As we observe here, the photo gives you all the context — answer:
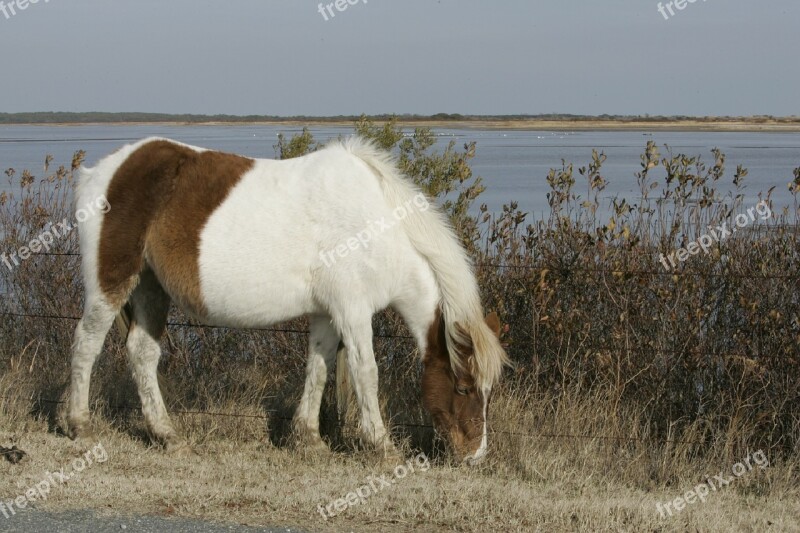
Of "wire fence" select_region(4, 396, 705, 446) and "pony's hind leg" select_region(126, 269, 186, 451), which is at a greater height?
"pony's hind leg" select_region(126, 269, 186, 451)

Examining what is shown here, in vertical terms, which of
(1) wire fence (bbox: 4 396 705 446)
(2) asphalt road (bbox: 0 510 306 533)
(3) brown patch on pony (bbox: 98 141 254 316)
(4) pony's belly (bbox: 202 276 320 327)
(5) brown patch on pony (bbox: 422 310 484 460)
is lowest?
(1) wire fence (bbox: 4 396 705 446)

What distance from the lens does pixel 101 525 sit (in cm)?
467

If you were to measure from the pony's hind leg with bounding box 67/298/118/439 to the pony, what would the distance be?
0.7 inches

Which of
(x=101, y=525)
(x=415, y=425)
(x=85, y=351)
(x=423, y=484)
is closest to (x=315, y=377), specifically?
(x=415, y=425)

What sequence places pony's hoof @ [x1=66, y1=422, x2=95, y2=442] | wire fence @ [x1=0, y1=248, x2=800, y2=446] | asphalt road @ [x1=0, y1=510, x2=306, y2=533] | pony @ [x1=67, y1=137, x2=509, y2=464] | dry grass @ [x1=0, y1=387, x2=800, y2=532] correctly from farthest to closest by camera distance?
wire fence @ [x1=0, y1=248, x2=800, y2=446]
pony's hoof @ [x1=66, y1=422, x2=95, y2=442]
pony @ [x1=67, y1=137, x2=509, y2=464]
dry grass @ [x1=0, y1=387, x2=800, y2=532]
asphalt road @ [x1=0, y1=510, x2=306, y2=533]

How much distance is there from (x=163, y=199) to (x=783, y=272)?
424cm

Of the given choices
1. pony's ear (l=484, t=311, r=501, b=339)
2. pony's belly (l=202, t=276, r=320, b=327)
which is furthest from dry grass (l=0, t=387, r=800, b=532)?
pony's belly (l=202, t=276, r=320, b=327)

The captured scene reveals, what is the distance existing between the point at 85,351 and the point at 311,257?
1.69 meters

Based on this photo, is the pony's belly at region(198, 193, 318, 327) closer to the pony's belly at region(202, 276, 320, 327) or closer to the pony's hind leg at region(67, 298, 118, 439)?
the pony's belly at region(202, 276, 320, 327)

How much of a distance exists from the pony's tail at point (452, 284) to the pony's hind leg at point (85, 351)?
197cm

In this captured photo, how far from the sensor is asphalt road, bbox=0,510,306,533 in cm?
460

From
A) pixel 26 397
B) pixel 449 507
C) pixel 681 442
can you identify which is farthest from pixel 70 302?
pixel 681 442

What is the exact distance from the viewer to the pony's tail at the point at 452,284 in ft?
19.0

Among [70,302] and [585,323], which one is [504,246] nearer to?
[585,323]
